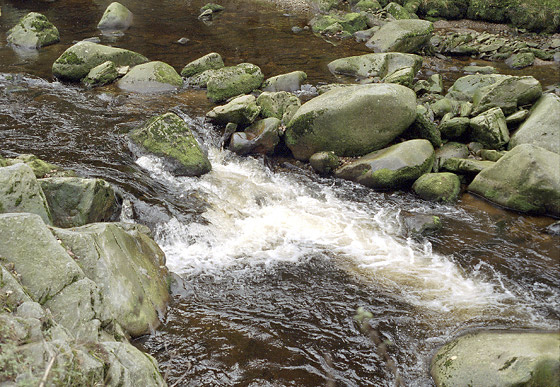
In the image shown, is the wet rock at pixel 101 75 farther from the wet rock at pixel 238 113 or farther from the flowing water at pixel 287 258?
the wet rock at pixel 238 113

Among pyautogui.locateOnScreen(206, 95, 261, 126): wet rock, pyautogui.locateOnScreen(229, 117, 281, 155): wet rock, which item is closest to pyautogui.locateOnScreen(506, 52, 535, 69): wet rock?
pyautogui.locateOnScreen(229, 117, 281, 155): wet rock

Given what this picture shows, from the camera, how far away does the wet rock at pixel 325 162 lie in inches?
430

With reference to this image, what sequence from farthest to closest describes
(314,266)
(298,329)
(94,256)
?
(314,266) → (298,329) → (94,256)

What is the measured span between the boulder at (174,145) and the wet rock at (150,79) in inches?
154

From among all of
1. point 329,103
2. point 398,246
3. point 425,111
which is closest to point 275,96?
point 329,103

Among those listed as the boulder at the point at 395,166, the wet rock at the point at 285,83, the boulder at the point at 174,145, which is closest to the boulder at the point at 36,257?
the boulder at the point at 174,145

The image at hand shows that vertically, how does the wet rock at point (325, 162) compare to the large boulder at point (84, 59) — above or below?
below

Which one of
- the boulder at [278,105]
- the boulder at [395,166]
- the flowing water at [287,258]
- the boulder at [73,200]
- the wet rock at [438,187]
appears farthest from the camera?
the boulder at [278,105]

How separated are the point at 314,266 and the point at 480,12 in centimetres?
2150

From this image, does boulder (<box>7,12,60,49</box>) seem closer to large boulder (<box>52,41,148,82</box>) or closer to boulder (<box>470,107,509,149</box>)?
large boulder (<box>52,41,148,82</box>)

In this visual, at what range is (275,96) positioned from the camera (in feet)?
41.5

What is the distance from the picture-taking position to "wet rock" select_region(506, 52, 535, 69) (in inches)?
717

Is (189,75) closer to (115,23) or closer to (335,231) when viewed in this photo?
(115,23)

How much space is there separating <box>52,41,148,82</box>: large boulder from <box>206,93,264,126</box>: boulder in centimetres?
594
